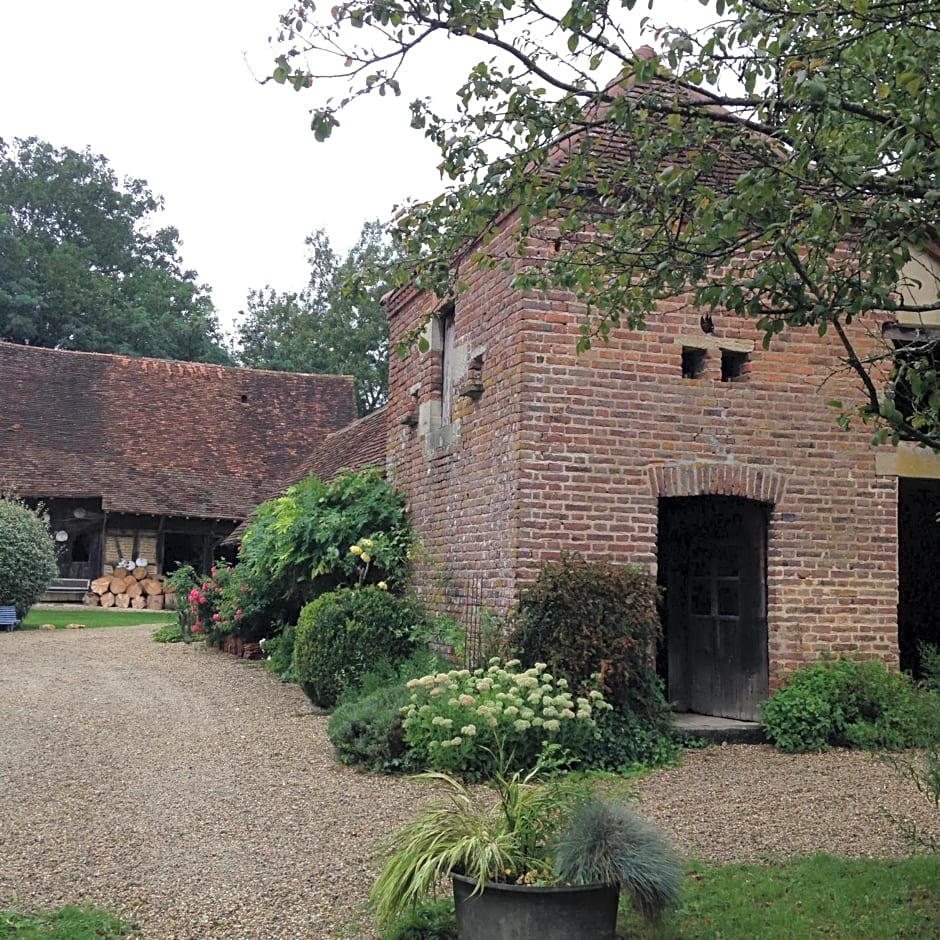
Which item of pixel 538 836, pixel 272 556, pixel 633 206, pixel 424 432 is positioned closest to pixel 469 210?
pixel 633 206

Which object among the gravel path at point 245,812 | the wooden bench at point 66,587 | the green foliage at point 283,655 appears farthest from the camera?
the wooden bench at point 66,587

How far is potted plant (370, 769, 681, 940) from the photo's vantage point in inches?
149

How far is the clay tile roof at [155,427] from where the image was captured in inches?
1029

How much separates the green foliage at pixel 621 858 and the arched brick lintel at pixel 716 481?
5062 millimetres

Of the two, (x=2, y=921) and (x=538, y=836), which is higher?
(x=538, y=836)

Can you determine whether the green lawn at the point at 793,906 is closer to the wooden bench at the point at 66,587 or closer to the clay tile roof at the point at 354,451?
the clay tile roof at the point at 354,451

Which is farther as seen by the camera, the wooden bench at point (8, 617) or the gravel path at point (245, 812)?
the wooden bench at point (8, 617)

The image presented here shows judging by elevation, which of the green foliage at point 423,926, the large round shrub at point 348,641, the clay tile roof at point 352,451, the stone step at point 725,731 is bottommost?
the green foliage at point 423,926

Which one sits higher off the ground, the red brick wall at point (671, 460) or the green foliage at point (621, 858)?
the red brick wall at point (671, 460)

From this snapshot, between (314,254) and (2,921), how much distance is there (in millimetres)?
40817

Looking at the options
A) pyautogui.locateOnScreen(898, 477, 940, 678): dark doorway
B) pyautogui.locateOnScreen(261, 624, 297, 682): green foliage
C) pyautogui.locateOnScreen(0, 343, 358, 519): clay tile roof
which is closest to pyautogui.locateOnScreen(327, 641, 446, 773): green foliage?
pyautogui.locateOnScreen(261, 624, 297, 682): green foliage

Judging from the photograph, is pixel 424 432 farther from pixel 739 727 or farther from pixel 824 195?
pixel 824 195

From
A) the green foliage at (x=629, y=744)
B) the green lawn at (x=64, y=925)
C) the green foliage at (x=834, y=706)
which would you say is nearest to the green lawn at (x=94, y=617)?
the green foliage at (x=629, y=744)

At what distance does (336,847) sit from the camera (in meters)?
5.80
